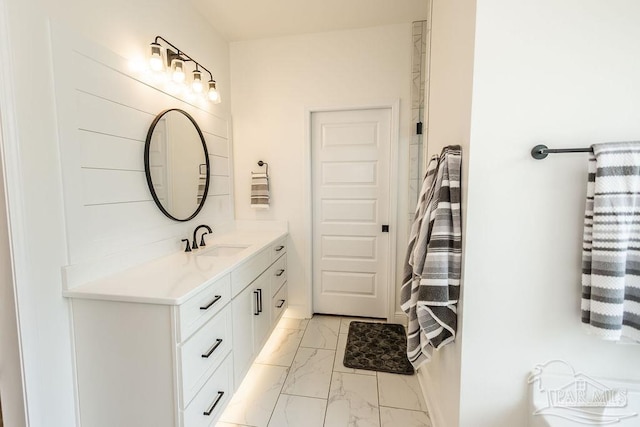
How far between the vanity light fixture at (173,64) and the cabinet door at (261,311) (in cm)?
151

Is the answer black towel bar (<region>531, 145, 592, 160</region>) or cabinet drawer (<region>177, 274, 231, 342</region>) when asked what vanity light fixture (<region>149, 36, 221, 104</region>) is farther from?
black towel bar (<region>531, 145, 592, 160</region>)

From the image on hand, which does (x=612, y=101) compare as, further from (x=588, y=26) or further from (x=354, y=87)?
(x=354, y=87)

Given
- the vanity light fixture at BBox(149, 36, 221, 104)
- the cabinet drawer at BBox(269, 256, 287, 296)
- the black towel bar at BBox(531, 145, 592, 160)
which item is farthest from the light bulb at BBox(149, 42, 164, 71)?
the black towel bar at BBox(531, 145, 592, 160)

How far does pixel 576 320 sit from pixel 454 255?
53cm

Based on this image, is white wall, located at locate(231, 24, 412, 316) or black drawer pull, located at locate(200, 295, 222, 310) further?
white wall, located at locate(231, 24, 412, 316)

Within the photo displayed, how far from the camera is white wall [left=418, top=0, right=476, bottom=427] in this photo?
115 centimetres

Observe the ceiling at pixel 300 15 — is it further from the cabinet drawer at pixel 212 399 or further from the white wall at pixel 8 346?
the cabinet drawer at pixel 212 399

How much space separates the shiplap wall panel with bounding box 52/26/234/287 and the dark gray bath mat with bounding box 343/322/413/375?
164 centimetres

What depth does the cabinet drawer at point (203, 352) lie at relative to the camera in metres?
1.21

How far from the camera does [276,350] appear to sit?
2.27m

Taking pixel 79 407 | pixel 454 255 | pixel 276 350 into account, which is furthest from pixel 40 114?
pixel 276 350

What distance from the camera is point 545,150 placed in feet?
3.36

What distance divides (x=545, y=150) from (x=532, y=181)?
12 centimetres

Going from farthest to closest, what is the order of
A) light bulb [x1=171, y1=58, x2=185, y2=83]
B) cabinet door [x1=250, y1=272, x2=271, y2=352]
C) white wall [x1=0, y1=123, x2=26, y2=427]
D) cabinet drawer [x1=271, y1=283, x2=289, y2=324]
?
1. cabinet drawer [x1=271, y1=283, x2=289, y2=324]
2. cabinet door [x1=250, y1=272, x2=271, y2=352]
3. light bulb [x1=171, y1=58, x2=185, y2=83]
4. white wall [x1=0, y1=123, x2=26, y2=427]
